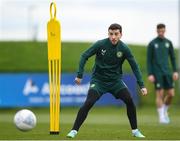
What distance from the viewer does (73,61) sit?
40875mm

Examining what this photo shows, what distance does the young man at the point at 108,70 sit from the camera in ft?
50.4

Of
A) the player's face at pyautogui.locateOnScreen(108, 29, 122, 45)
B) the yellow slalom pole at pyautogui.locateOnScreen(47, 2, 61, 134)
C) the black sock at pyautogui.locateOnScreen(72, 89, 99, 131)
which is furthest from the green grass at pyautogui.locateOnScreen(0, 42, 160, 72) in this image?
the player's face at pyautogui.locateOnScreen(108, 29, 122, 45)

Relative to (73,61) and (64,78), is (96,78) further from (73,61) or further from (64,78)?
(73,61)

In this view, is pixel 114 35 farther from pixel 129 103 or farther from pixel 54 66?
pixel 54 66

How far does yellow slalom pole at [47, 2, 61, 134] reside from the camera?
52.5 ft

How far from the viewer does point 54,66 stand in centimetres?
1631

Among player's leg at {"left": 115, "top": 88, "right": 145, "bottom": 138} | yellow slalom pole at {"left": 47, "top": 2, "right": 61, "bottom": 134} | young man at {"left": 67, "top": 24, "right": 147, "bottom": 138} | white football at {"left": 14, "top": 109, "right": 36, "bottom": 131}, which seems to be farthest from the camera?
yellow slalom pole at {"left": 47, "top": 2, "right": 61, "bottom": 134}

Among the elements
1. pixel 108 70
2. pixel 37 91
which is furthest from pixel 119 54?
pixel 37 91

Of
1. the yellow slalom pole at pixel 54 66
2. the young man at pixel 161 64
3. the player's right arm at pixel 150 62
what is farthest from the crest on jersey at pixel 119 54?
the player's right arm at pixel 150 62

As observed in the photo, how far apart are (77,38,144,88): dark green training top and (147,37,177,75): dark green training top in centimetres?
677

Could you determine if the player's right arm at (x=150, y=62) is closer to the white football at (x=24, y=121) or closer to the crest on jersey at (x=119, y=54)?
the crest on jersey at (x=119, y=54)

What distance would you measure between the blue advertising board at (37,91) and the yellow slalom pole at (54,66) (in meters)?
16.5

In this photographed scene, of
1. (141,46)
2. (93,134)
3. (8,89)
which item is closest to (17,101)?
(8,89)

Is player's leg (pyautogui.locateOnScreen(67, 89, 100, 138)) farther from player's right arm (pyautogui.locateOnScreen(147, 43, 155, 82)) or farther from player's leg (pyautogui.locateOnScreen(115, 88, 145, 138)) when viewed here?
player's right arm (pyautogui.locateOnScreen(147, 43, 155, 82))
